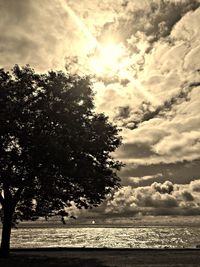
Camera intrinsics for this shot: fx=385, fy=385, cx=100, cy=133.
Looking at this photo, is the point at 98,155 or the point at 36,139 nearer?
the point at 36,139

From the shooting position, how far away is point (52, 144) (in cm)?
2622

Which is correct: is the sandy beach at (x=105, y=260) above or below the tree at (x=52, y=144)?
below

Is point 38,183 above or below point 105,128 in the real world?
below

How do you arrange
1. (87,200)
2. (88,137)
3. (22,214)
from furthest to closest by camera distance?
(22,214)
(87,200)
(88,137)

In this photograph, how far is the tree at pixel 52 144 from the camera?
27672mm

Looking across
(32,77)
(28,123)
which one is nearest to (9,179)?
(28,123)

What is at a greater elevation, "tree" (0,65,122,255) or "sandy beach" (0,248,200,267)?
"tree" (0,65,122,255)

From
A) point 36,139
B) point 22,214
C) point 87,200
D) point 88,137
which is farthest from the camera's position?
point 22,214

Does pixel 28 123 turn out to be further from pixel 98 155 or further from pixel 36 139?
pixel 98 155

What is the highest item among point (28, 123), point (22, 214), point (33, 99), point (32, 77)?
point (32, 77)

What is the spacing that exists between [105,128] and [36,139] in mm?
6751

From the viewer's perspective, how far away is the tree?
27.7 metres

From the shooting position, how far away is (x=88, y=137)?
29750mm

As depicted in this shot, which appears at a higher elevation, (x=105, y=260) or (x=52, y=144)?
(x=52, y=144)
